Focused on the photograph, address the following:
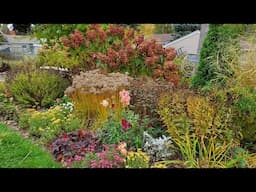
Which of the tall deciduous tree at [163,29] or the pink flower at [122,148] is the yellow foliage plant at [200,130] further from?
the tall deciduous tree at [163,29]

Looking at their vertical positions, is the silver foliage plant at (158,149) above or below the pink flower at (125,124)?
below

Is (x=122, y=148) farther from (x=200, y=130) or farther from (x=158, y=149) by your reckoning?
(x=200, y=130)

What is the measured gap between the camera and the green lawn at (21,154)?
134 inches

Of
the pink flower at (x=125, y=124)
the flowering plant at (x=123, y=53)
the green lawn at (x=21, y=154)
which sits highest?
the flowering plant at (x=123, y=53)

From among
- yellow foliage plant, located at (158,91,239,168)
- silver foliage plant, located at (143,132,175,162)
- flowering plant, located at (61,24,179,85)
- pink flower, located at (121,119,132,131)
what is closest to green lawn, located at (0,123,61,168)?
pink flower, located at (121,119,132,131)

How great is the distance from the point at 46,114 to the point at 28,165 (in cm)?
130

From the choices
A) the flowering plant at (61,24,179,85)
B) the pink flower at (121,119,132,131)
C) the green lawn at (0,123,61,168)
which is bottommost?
the green lawn at (0,123,61,168)

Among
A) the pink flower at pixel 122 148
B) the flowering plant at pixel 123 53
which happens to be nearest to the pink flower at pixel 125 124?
the pink flower at pixel 122 148

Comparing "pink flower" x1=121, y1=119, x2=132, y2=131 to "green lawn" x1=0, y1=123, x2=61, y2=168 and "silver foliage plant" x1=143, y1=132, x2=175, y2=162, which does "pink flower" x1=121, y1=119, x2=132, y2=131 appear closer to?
"silver foliage plant" x1=143, y1=132, x2=175, y2=162

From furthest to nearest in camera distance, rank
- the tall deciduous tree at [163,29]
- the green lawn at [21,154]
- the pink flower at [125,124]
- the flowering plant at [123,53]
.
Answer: the tall deciduous tree at [163,29], the flowering plant at [123,53], the pink flower at [125,124], the green lawn at [21,154]

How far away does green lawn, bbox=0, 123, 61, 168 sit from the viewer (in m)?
3.41

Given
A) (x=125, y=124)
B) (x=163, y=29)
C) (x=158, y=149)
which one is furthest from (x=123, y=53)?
(x=163, y=29)

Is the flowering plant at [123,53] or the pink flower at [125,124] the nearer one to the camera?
the pink flower at [125,124]
